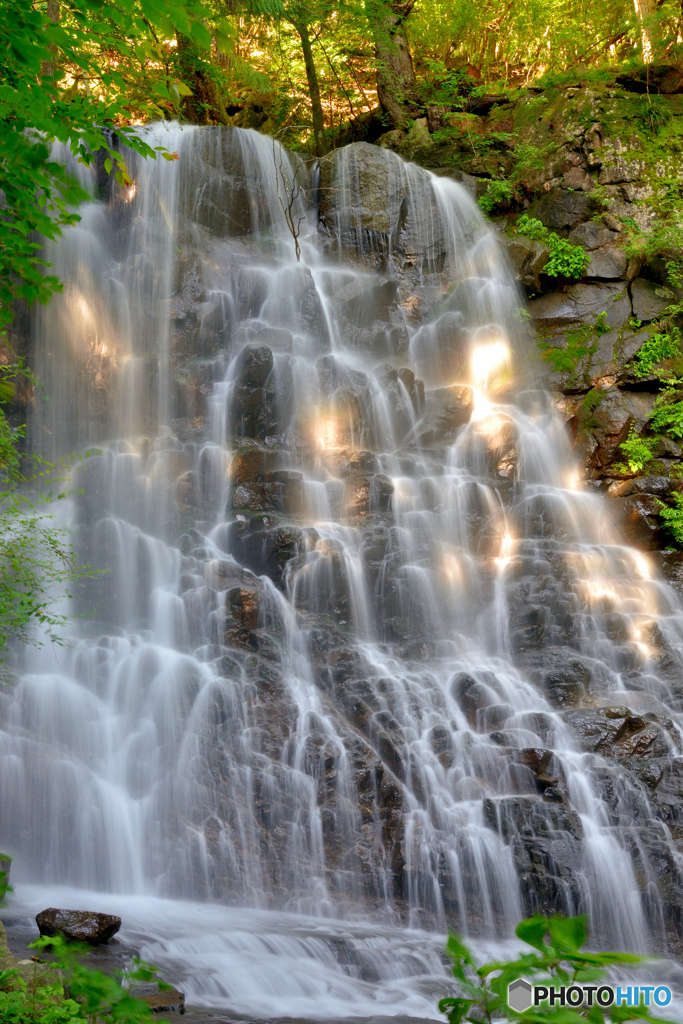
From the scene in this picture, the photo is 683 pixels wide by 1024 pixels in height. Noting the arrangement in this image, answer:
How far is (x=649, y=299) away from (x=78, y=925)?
46.3 feet

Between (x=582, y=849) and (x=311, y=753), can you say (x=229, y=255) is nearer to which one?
(x=311, y=753)

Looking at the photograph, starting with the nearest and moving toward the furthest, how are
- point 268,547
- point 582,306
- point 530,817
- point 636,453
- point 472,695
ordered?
1. point 530,817
2. point 472,695
3. point 268,547
4. point 636,453
5. point 582,306

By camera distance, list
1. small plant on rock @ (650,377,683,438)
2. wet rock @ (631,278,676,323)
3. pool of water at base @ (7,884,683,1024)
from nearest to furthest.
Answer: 1. pool of water at base @ (7,884,683,1024)
2. small plant on rock @ (650,377,683,438)
3. wet rock @ (631,278,676,323)

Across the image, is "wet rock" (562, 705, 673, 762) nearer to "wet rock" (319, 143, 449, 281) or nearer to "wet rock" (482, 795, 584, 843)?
"wet rock" (482, 795, 584, 843)

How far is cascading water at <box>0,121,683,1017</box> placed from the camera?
6.68 metres

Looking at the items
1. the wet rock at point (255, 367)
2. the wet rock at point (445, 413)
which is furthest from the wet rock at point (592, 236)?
the wet rock at point (255, 367)

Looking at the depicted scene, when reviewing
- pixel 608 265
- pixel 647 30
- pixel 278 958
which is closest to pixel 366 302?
pixel 608 265

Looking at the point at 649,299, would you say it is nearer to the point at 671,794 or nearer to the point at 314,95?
the point at 314,95

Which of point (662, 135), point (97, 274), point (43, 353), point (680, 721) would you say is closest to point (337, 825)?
point (680, 721)

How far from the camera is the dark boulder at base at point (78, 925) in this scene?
4.88 metres

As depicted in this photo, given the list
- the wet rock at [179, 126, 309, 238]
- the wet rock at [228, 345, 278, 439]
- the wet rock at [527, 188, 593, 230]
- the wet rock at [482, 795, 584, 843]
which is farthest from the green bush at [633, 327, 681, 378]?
the wet rock at [482, 795, 584, 843]

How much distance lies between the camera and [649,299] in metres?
14.0

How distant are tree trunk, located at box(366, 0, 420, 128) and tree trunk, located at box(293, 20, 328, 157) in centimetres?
158

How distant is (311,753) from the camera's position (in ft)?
25.0
